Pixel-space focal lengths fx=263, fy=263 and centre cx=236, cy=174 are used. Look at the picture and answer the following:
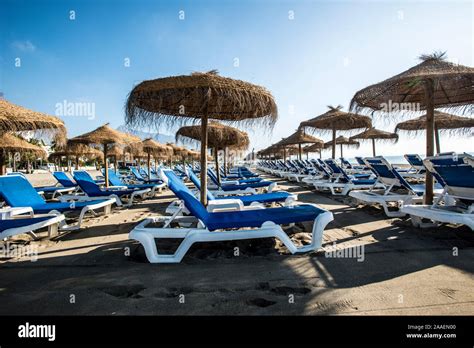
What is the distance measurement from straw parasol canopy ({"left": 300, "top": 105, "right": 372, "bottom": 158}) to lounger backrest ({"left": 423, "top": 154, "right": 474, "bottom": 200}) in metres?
5.64

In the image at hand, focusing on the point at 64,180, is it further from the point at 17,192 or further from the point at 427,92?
the point at 427,92

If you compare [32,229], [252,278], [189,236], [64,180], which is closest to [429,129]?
[252,278]

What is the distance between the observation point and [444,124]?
1113cm

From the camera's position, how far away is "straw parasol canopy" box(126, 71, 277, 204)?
341cm

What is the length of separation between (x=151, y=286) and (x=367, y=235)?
3.12 m

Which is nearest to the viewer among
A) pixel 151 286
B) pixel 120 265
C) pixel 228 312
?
pixel 228 312

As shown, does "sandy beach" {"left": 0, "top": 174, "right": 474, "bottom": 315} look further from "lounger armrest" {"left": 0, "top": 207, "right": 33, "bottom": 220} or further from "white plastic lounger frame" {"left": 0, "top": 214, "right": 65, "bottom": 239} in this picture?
"lounger armrest" {"left": 0, "top": 207, "right": 33, "bottom": 220}

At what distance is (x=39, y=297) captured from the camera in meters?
2.21

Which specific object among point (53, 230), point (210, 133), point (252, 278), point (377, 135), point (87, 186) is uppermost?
point (377, 135)

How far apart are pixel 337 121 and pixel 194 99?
7.18m

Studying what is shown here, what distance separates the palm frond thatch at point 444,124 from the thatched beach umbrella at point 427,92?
227 inches

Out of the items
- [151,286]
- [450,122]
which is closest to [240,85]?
[151,286]
